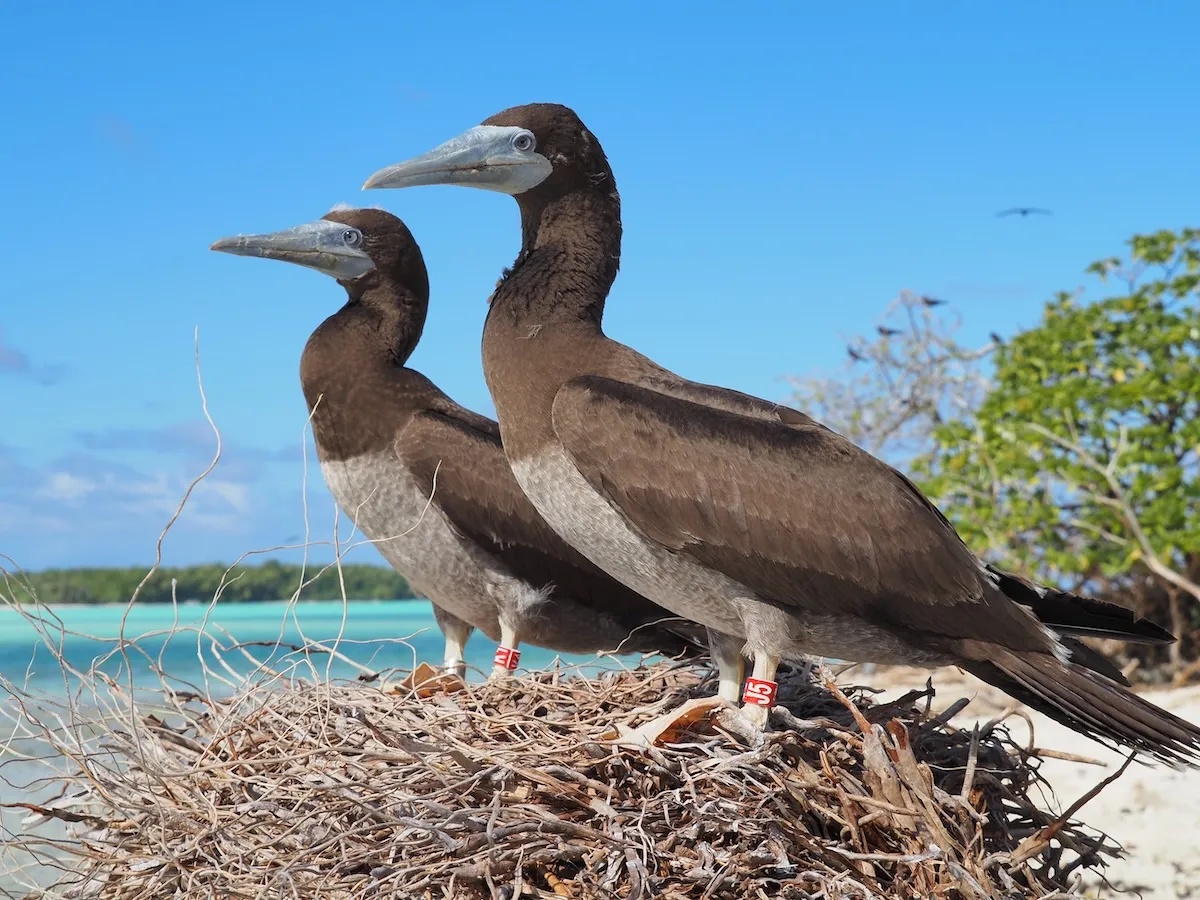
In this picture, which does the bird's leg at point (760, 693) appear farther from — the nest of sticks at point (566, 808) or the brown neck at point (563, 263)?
the brown neck at point (563, 263)

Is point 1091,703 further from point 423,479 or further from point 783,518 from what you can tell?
point 423,479

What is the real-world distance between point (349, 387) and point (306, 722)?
189cm

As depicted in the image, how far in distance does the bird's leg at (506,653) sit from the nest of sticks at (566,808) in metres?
0.61

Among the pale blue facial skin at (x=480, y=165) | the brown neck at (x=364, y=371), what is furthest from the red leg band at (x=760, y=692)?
the brown neck at (x=364, y=371)

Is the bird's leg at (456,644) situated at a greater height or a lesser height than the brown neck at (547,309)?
lesser

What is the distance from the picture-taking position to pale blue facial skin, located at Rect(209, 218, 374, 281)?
620 centimetres

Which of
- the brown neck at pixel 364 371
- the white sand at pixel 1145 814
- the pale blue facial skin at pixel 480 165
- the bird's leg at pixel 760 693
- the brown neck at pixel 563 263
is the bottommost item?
the white sand at pixel 1145 814

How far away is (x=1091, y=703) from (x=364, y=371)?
12.0ft

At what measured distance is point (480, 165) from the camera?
4754 millimetres

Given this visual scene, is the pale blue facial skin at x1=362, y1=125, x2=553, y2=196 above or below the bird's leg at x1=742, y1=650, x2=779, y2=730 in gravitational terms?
above

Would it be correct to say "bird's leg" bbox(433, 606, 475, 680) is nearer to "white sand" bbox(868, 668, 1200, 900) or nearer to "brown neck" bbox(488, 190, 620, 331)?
"brown neck" bbox(488, 190, 620, 331)

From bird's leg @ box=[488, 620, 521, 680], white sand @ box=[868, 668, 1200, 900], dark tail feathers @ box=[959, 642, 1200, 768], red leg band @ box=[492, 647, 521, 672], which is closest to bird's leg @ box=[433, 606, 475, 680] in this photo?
bird's leg @ box=[488, 620, 521, 680]

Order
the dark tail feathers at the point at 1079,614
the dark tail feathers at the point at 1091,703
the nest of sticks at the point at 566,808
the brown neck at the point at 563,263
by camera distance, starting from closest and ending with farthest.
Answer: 1. the nest of sticks at the point at 566,808
2. the dark tail feathers at the point at 1091,703
3. the dark tail feathers at the point at 1079,614
4. the brown neck at the point at 563,263

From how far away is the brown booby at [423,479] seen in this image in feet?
18.8
